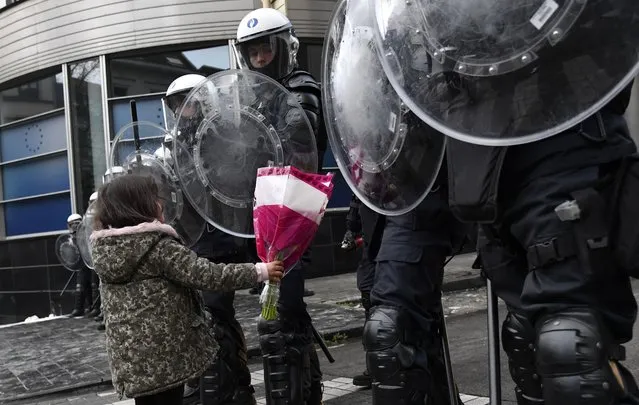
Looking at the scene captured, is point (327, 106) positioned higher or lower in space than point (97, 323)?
higher

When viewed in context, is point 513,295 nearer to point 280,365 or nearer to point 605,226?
point 605,226

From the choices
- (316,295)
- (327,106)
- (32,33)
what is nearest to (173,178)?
(327,106)

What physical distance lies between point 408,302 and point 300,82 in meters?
1.40

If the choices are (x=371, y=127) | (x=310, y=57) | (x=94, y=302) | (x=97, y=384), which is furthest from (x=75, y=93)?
(x=371, y=127)

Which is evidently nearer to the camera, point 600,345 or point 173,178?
point 600,345

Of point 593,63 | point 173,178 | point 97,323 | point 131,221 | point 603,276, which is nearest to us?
point 593,63

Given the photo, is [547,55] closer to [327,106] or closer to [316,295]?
[327,106]

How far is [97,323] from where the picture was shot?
927cm

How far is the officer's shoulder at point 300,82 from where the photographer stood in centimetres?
329

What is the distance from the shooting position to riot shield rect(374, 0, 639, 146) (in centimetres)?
151

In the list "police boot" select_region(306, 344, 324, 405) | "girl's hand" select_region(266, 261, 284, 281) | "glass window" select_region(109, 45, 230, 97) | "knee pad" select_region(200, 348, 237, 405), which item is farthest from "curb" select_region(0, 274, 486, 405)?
"glass window" select_region(109, 45, 230, 97)

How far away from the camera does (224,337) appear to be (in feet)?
11.8

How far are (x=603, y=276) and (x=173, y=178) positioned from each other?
2.65m

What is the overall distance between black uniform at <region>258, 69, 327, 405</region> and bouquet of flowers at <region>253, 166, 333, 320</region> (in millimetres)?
443
